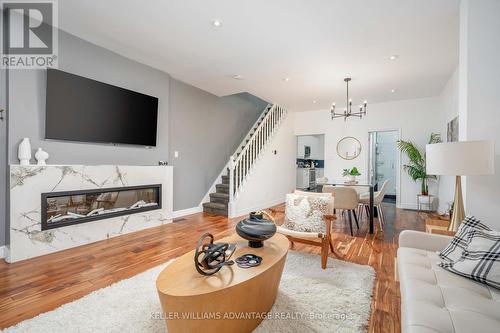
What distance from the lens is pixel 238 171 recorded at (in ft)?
17.9

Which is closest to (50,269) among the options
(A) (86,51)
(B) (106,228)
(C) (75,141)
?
(B) (106,228)

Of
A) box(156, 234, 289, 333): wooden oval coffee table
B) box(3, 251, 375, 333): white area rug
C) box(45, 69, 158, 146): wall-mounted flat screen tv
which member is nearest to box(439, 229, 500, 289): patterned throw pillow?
box(3, 251, 375, 333): white area rug

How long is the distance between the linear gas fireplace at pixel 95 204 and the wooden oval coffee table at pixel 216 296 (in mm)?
2304

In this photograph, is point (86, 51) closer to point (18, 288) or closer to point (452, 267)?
point (18, 288)

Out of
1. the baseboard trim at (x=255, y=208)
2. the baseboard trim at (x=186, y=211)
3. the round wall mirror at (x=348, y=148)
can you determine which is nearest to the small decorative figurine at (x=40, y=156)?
the baseboard trim at (x=186, y=211)

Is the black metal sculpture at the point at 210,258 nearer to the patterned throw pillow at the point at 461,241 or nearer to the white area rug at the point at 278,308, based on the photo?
the white area rug at the point at 278,308

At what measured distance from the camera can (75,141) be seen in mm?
3285

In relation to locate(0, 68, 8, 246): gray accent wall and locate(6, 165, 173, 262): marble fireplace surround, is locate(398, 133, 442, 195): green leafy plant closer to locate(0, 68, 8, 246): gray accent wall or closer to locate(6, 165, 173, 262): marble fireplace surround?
locate(6, 165, 173, 262): marble fireplace surround

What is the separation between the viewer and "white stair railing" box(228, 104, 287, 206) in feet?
17.2

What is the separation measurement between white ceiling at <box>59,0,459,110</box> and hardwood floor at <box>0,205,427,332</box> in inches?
112

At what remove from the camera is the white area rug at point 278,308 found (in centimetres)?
165

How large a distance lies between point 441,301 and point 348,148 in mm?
6108

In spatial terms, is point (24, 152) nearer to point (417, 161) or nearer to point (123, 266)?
point (123, 266)
